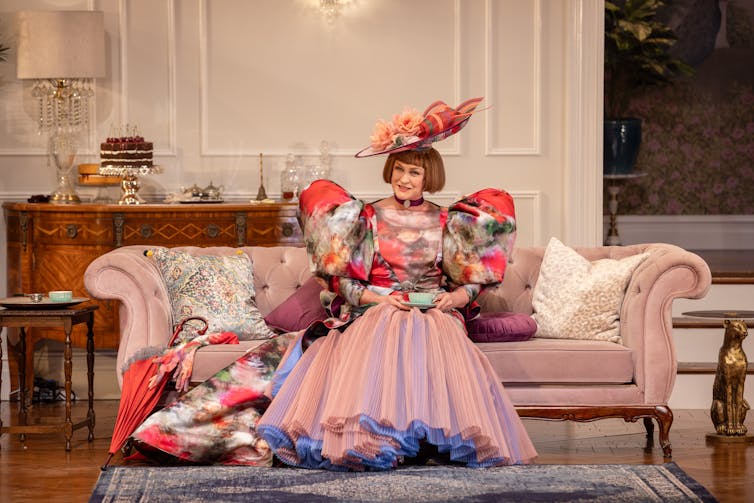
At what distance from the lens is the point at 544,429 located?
5.43 m

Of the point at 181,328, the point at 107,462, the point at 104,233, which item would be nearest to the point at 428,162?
the point at 181,328

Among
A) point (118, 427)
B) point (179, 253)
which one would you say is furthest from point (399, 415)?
point (179, 253)

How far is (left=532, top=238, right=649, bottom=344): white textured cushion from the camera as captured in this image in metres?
4.95

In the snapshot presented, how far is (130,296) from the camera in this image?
4.80 m

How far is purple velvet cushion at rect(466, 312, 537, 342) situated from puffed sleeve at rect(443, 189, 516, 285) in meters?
0.29

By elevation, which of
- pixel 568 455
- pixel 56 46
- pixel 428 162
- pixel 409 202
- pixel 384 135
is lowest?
pixel 568 455

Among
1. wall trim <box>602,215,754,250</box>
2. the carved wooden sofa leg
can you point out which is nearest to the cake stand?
the carved wooden sofa leg

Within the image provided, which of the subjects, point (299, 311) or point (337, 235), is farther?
point (299, 311)

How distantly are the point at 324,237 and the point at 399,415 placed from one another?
2.97 ft

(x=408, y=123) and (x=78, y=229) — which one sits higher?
(x=408, y=123)

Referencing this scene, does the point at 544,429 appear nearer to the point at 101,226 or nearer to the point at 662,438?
the point at 662,438

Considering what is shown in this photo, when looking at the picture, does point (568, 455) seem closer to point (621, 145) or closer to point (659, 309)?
point (659, 309)

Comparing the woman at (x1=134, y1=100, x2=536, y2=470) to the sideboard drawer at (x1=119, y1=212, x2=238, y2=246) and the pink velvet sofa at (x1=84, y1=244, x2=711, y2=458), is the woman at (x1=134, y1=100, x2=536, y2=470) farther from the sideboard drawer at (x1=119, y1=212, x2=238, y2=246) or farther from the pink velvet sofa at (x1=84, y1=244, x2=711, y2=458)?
the sideboard drawer at (x1=119, y1=212, x2=238, y2=246)

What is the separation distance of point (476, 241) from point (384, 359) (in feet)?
2.42
